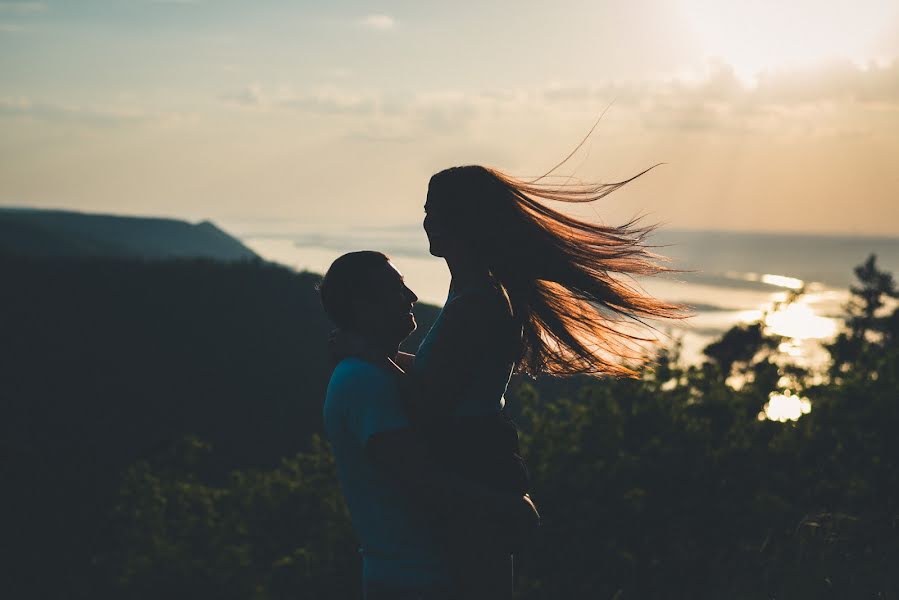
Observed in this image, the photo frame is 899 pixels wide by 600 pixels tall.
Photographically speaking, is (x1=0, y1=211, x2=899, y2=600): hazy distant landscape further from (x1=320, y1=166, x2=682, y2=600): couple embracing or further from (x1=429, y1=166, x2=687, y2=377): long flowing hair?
(x1=320, y1=166, x2=682, y2=600): couple embracing

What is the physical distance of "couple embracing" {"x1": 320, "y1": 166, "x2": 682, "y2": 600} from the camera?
204 centimetres

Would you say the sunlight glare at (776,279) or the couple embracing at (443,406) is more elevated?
the sunlight glare at (776,279)

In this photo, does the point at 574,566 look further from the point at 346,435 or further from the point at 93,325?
the point at 93,325

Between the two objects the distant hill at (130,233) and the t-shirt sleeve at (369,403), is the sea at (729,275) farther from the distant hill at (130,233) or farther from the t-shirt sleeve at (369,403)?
the t-shirt sleeve at (369,403)

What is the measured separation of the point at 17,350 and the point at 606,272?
76.0 meters

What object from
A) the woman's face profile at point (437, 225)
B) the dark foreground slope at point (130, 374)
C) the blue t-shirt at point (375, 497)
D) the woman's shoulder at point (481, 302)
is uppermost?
the woman's face profile at point (437, 225)

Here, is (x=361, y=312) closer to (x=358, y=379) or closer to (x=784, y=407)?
(x=358, y=379)

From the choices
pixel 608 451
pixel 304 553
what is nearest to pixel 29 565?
pixel 304 553

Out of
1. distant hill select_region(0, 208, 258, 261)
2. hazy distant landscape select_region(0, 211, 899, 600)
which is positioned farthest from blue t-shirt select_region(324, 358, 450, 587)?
distant hill select_region(0, 208, 258, 261)

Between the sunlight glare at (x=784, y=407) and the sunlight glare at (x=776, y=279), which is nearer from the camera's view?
the sunlight glare at (x=784, y=407)

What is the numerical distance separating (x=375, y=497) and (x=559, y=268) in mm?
942

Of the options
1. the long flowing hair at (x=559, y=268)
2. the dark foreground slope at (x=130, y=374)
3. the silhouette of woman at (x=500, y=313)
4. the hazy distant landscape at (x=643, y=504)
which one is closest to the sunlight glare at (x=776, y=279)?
the dark foreground slope at (x=130, y=374)

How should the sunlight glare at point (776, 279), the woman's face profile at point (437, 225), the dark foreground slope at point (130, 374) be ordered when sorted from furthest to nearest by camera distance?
the sunlight glare at point (776, 279), the dark foreground slope at point (130, 374), the woman's face profile at point (437, 225)

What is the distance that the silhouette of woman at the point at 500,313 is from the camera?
2117mm
